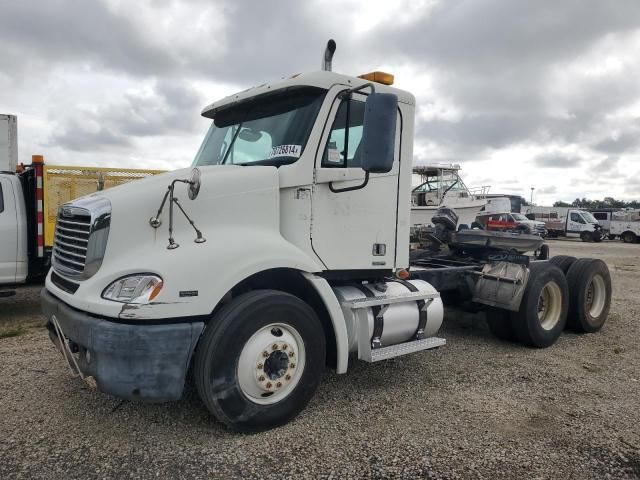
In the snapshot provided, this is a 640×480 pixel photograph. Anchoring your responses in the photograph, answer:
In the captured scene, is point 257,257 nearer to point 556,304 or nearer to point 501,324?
point 501,324

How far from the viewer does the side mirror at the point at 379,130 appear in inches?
142

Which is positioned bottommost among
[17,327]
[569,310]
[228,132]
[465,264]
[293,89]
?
[17,327]

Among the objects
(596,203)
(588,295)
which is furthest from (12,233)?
(596,203)

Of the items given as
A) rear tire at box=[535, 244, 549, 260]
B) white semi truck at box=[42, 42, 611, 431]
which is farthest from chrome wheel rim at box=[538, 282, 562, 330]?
white semi truck at box=[42, 42, 611, 431]

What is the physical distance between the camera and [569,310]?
6902 mm

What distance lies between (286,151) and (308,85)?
1.90 ft

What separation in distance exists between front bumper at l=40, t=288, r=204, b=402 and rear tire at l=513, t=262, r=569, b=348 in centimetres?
426

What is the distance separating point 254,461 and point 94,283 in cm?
159

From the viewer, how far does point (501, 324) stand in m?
6.27

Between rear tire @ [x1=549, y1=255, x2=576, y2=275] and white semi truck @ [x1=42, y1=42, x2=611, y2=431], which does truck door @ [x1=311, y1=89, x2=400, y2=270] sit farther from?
rear tire @ [x1=549, y1=255, x2=576, y2=275]

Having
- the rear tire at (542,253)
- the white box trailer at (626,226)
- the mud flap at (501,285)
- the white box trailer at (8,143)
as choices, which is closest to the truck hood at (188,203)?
the mud flap at (501,285)

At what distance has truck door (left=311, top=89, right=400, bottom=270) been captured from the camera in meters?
4.14

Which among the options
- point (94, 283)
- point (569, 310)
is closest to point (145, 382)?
point (94, 283)

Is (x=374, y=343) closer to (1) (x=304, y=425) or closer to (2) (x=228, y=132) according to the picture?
(1) (x=304, y=425)
